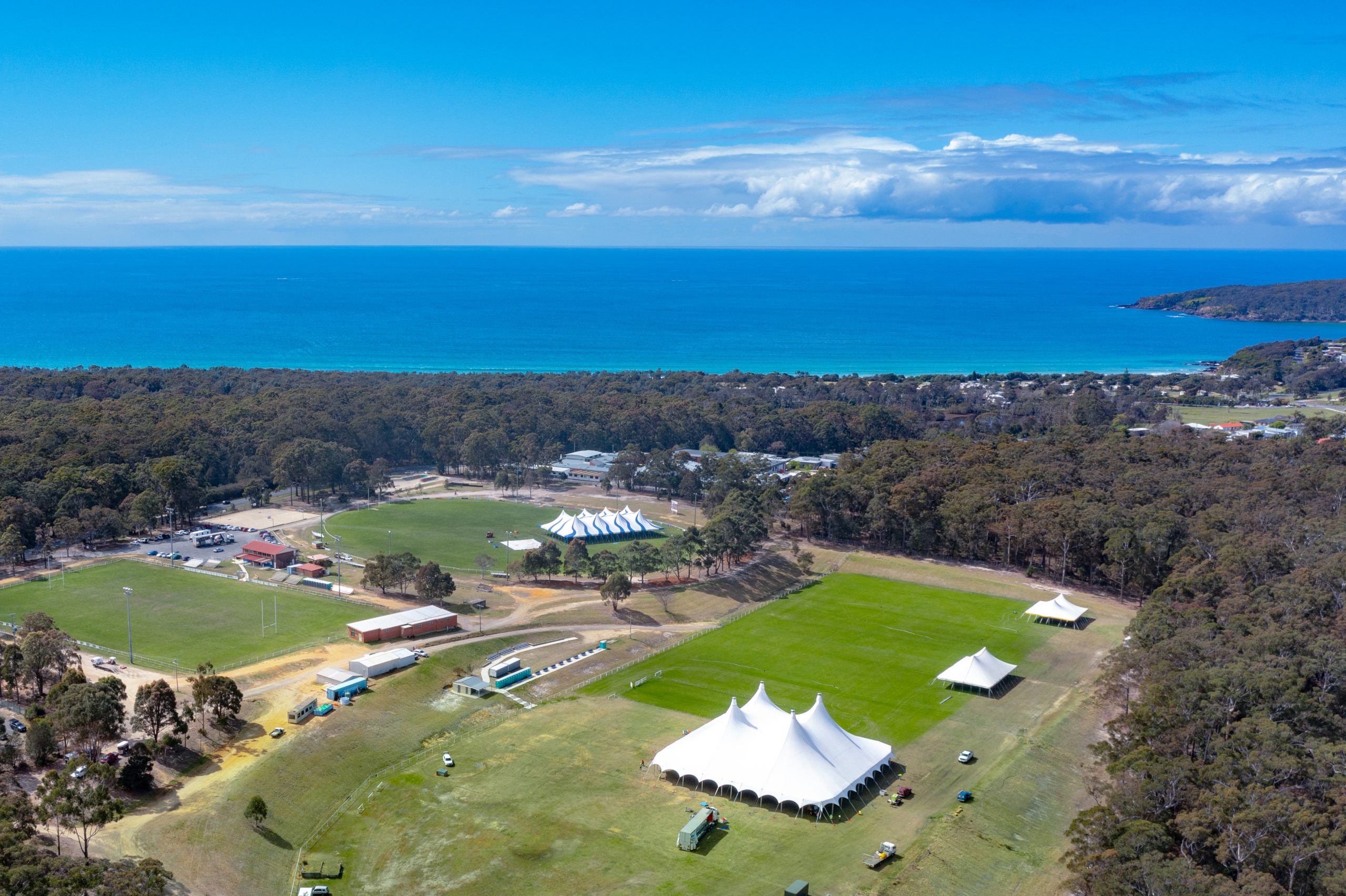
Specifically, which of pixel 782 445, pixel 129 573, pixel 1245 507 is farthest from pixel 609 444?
pixel 1245 507

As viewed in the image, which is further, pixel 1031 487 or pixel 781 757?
pixel 1031 487

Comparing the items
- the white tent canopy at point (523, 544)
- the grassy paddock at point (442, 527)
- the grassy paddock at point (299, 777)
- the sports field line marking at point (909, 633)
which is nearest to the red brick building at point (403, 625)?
the grassy paddock at point (299, 777)

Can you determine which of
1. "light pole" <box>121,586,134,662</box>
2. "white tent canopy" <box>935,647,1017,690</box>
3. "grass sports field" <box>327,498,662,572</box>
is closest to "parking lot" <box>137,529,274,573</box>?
"grass sports field" <box>327,498,662,572</box>

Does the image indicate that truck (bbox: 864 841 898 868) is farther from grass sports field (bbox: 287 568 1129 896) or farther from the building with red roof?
the building with red roof

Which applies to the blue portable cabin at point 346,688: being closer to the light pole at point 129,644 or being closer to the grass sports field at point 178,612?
the grass sports field at point 178,612

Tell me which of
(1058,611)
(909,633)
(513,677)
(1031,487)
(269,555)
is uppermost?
(1031,487)

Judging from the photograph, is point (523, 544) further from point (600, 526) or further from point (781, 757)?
point (781, 757)

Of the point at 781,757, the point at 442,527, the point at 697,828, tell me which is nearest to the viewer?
the point at 697,828

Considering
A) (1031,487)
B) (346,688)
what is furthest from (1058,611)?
(346,688)
